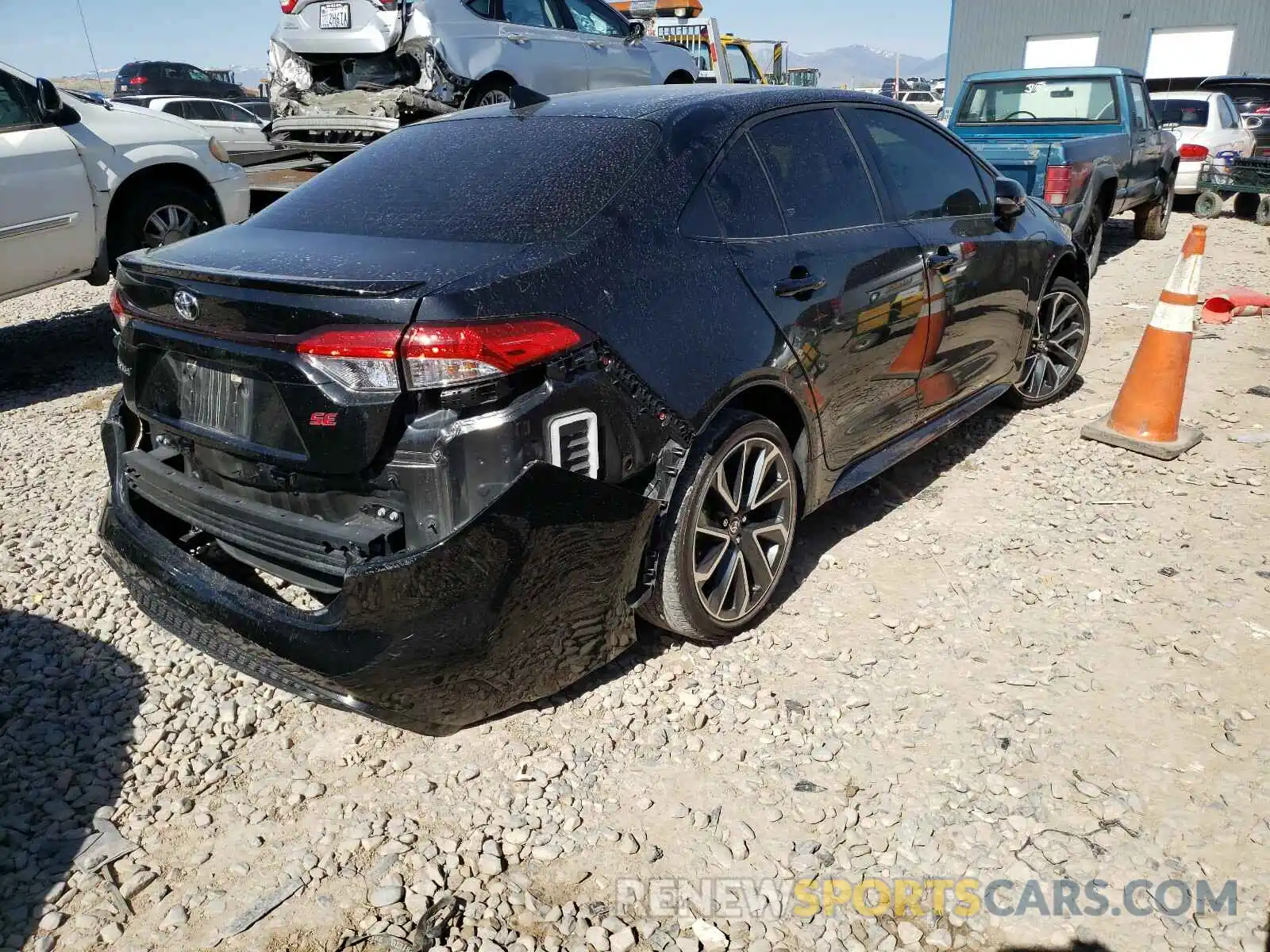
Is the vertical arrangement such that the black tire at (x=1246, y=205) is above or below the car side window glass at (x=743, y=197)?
below

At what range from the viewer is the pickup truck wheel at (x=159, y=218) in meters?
6.39

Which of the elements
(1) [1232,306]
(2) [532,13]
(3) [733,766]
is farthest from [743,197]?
(2) [532,13]

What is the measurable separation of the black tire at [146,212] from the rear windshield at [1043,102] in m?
7.12

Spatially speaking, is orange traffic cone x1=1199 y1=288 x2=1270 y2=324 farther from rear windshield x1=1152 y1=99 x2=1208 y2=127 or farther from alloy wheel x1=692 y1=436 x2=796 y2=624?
rear windshield x1=1152 y1=99 x2=1208 y2=127

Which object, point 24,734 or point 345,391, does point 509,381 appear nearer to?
point 345,391

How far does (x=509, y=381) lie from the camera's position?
2.29m

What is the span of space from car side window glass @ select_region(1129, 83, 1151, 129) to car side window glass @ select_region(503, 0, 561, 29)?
5735 mm

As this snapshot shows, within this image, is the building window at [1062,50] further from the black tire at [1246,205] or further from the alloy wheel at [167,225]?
the alloy wheel at [167,225]

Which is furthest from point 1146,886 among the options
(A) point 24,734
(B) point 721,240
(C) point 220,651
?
(A) point 24,734

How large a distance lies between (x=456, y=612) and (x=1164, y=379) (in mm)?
3861

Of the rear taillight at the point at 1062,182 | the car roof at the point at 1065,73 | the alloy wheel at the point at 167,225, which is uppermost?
the car roof at the point at 1065,73

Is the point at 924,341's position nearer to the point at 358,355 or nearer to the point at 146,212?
the point at 358,355

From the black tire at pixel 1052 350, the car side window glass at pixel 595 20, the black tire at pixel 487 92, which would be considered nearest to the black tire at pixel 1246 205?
the car side window glass at pixel 595 20

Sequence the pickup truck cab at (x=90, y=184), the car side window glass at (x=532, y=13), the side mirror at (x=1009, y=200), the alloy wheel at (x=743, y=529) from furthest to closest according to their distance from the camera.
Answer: the car side window glass at (x=532, y=13), the pickup truck cab at (x=90, y=184), the side mirror at (x=1009, y=200), the alloy wheel at (x=743, y=529)
